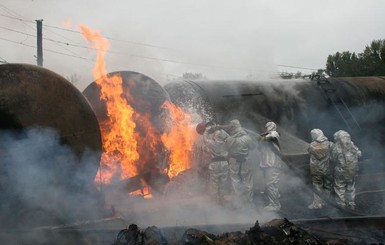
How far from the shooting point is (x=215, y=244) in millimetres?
5582

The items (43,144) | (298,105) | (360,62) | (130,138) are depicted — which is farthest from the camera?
(360,62)

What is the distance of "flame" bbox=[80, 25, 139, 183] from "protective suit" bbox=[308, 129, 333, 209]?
A: 3.93 m

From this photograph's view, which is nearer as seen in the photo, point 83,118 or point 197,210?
point 83,118

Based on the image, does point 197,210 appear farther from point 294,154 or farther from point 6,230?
point 6,230

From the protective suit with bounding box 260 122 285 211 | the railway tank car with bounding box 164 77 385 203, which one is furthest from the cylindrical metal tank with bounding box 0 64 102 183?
the railway tank car with bounding box 164 77 385 203

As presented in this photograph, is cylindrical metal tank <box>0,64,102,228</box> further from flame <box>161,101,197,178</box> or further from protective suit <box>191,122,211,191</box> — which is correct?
protective suit <box>191,122,211,191</box>

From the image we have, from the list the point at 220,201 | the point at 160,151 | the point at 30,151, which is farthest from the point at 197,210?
the point at 30,151

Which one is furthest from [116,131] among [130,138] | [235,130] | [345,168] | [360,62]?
[360,62]

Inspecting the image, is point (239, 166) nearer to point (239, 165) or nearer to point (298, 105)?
point (239, 165)

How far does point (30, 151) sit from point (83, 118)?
3.18 feet

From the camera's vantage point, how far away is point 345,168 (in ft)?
29.6

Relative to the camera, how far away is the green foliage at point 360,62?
29.8 meters

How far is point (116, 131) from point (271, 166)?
3.40m

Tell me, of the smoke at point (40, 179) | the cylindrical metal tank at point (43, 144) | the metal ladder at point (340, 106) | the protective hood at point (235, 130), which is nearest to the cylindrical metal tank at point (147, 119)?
the protective hood at point (235, 130)
